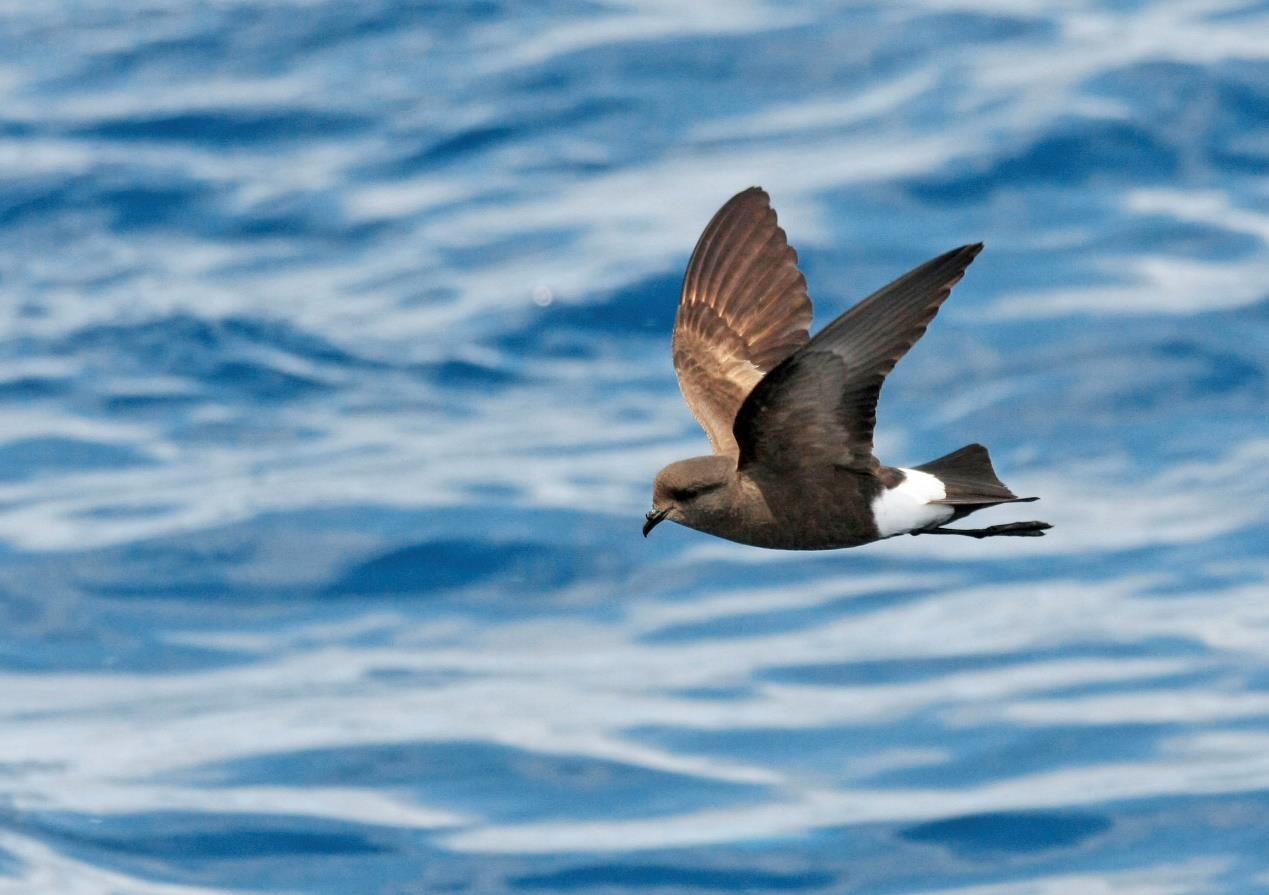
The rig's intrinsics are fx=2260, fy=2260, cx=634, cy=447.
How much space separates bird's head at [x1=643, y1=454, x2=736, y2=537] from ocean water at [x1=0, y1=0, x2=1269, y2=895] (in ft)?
24.5

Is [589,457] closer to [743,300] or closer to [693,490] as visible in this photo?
[743,300]

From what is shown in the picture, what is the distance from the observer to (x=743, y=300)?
798 cm

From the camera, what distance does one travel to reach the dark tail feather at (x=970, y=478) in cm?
668

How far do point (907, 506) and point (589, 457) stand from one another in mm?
11482

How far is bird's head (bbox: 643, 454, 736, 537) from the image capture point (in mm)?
6621

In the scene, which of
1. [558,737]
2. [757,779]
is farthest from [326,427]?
[757,779]

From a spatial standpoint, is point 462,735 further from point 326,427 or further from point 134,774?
point 326,427

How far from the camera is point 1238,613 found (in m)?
16.8

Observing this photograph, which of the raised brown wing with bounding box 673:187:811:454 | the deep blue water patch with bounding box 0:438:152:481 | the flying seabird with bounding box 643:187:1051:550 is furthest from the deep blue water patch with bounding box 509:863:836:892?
the flying seabird with bounding box 643:187:1051:550

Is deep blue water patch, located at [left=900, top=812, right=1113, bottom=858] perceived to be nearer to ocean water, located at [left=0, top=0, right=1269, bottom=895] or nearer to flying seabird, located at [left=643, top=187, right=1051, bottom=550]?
ocean water, located at [left=0, top=0, right=1269, bottom=895]

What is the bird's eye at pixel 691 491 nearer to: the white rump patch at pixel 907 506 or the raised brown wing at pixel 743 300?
the white rump patch at pixel 907 506

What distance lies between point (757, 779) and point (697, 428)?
3.94m

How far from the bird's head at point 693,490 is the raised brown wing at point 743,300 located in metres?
1.20

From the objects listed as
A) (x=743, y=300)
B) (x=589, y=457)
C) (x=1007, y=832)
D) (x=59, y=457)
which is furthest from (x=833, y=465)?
(x=59, y=457)
